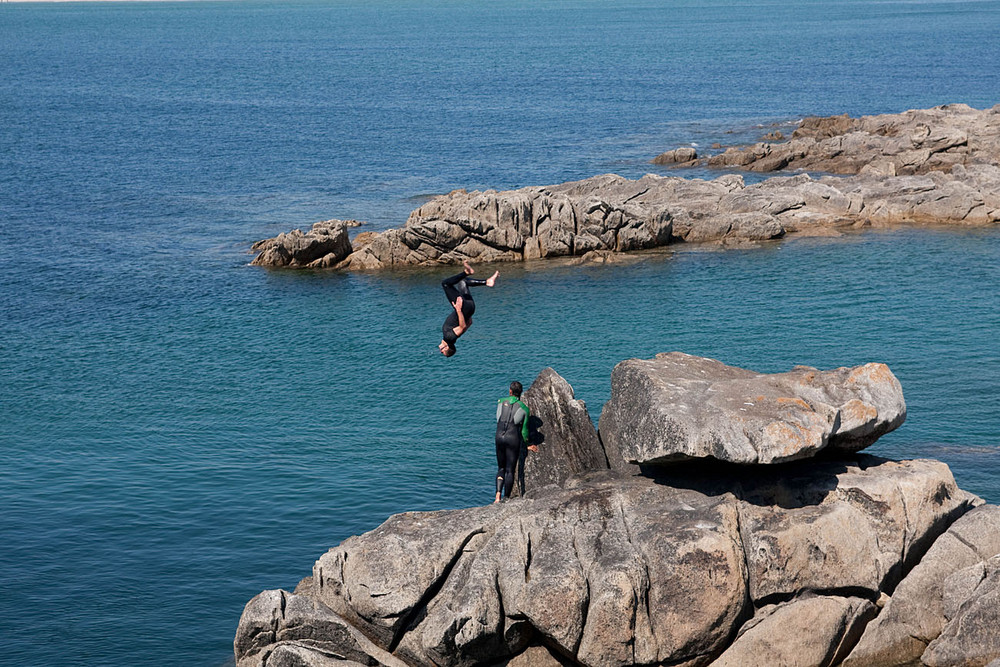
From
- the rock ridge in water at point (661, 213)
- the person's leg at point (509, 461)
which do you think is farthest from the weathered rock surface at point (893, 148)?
the person's leg at point (509, 461)

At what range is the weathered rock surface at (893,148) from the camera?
91625mm

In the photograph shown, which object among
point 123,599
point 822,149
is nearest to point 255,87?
point 822,149

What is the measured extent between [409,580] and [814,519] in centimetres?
947

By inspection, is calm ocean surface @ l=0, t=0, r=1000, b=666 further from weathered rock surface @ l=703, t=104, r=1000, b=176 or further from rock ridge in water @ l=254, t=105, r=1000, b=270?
weathered rock surface @ l=703, t=104, r=1000, b=176

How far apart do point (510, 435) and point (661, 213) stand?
4956 centimetres

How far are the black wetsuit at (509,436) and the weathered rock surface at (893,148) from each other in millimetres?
68126

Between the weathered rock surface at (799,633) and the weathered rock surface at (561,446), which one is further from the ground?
the weathered rock surface at (561,446)

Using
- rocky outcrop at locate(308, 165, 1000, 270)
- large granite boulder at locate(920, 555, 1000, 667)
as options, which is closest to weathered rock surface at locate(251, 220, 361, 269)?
rocky outcrop at locate(308, 165, 1000, 270)

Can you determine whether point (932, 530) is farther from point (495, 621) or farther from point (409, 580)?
point (409, 580)

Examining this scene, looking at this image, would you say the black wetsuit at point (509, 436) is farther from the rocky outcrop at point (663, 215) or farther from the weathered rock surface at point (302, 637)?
the rocky outcrop at point (663, 215)

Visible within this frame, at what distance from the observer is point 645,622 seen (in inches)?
946

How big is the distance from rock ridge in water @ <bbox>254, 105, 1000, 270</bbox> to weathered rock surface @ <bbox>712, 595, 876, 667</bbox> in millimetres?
49300

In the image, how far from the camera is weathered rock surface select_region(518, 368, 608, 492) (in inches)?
1128

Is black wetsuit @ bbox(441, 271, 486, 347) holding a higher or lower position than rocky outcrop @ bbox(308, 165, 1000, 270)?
higher
